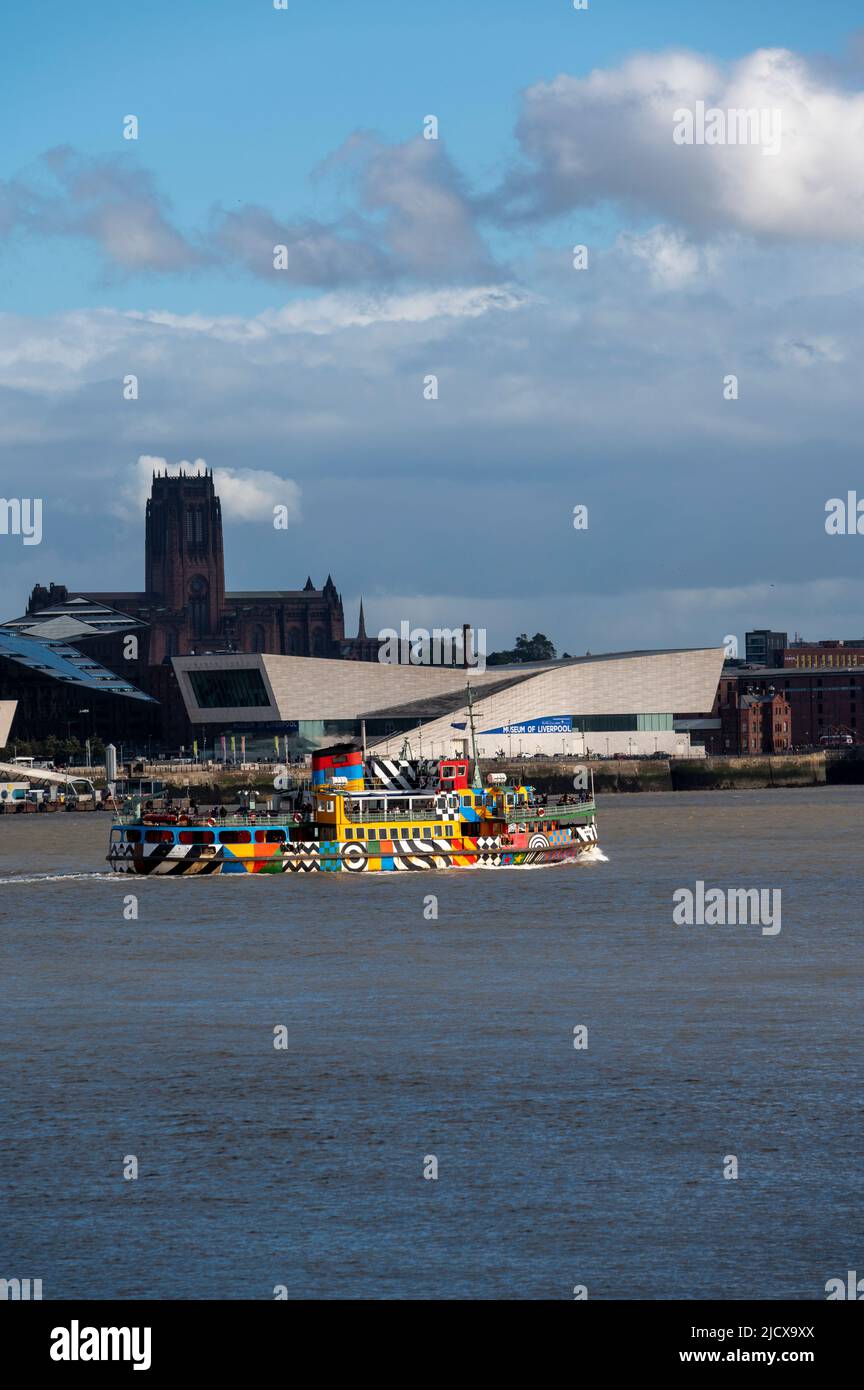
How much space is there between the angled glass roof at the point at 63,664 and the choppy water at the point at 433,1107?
113434 mm

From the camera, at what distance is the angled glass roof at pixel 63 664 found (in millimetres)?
153375

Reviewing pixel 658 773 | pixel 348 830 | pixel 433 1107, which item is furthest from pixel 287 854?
pixel 658 773

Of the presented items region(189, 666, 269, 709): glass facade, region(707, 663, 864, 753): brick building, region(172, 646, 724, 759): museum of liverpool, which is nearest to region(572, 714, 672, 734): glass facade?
region(172, 646, 724, 759): museum of liverpool

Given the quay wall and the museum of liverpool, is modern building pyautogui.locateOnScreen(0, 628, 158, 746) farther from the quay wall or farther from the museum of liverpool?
the quay wall

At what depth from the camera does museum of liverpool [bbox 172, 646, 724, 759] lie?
146 meters

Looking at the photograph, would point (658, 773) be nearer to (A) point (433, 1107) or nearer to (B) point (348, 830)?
(B) point (348, 830)

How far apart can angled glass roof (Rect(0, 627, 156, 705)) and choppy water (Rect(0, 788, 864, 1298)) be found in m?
113

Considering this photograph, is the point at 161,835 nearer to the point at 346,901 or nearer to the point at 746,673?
the point at 346,901

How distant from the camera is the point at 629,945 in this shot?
120ft

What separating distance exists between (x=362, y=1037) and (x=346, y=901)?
20.9m

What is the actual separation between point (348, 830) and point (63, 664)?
10759 cm

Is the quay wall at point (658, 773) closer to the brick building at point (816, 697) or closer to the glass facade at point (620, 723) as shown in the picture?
the glass facade at point (620, 723)
